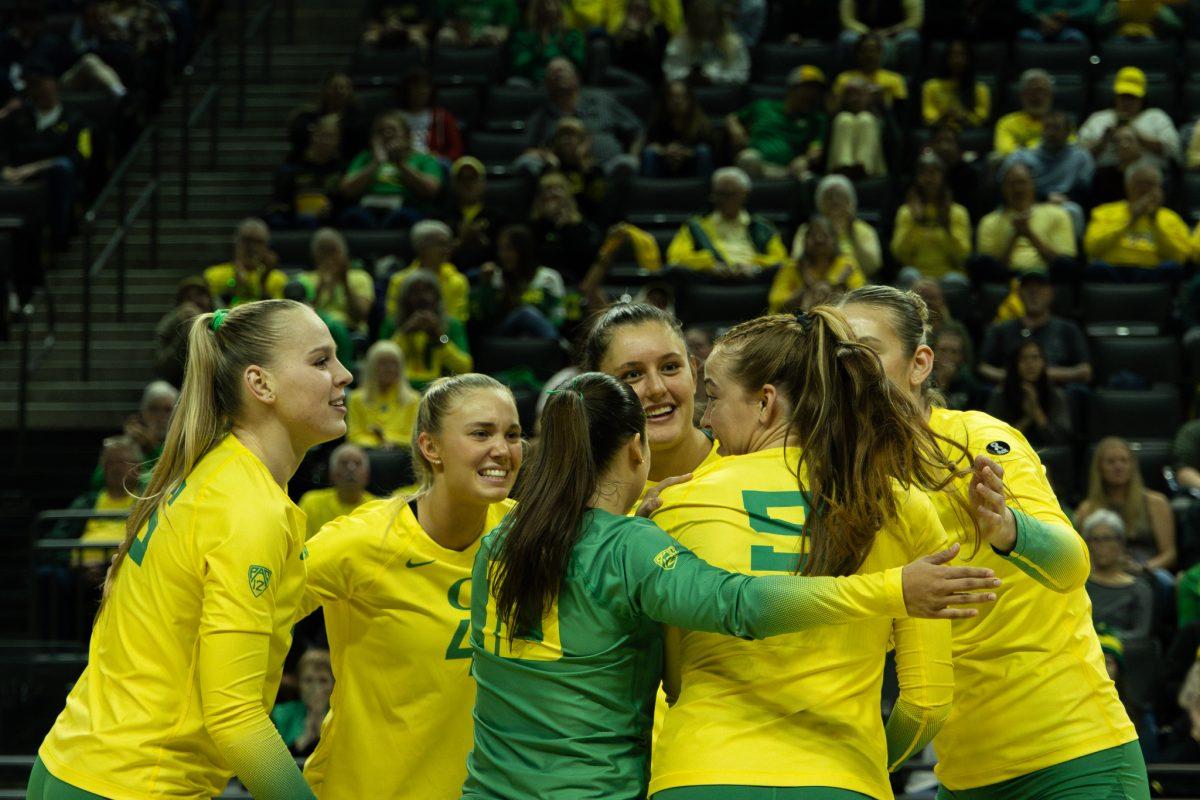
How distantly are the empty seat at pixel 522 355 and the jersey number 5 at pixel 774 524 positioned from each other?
21.8 feet

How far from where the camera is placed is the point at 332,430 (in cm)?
368

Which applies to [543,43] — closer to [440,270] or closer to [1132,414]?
[440,270]

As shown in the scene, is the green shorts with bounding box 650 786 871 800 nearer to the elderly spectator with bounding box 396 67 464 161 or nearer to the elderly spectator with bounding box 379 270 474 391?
the elderly spectator with bounding box 379 270 474 391

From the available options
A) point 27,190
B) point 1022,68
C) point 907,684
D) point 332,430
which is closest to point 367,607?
point 332,430

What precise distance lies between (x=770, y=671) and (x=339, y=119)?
9.69m

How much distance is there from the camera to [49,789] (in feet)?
11.2

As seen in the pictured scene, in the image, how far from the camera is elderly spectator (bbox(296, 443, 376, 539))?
845 centimetres

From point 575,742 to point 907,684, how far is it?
0.71 metres

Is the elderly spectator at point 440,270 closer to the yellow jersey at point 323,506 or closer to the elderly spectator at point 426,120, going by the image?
the elderly spectator at point 426,120

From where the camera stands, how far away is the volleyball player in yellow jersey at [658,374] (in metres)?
4.19

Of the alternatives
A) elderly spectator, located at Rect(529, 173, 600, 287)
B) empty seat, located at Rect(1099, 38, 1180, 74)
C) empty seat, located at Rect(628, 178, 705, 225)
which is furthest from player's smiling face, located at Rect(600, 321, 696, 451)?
empty seat, located at Rect(1099, 38, 1180, 74)

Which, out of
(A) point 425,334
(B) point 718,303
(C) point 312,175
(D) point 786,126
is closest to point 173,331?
(A) point 425,334

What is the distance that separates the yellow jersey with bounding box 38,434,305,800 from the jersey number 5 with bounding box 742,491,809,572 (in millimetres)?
986

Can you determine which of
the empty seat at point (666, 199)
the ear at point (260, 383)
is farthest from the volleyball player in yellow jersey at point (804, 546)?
the empty seat at point (666, 199)
